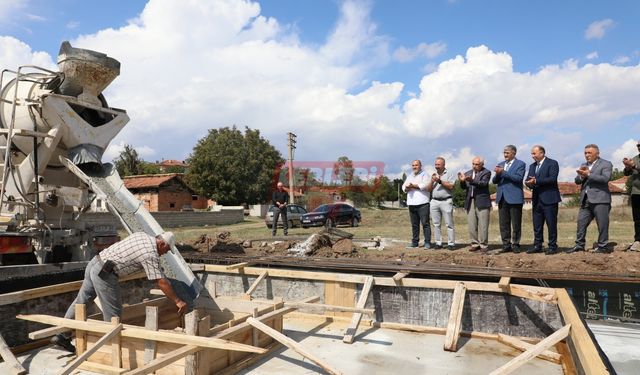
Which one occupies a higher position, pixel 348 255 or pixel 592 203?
pixel 592 203

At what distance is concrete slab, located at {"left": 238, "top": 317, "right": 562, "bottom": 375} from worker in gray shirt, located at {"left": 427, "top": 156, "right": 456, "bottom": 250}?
3.41 m

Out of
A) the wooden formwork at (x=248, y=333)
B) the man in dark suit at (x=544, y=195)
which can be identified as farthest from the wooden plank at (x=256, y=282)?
the man in dark suit at (x=544, y=195)

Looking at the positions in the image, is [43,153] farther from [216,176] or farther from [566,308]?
[216,176]

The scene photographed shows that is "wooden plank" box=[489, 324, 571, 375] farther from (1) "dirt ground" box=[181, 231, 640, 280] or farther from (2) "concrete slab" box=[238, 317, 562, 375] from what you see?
(1) "dirt ground" box=[181, 231, 640, 280]

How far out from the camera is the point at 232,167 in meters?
40.6

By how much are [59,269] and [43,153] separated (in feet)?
4.74

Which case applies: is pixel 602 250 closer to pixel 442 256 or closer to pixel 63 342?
pixel 442 256

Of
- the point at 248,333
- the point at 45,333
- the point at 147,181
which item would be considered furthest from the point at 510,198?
the point at 147,181

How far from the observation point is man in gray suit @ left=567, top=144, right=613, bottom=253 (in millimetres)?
6961

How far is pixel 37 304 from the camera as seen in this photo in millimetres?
4832

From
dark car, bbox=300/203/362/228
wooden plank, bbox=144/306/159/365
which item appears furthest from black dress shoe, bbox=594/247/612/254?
dark car, bbox=300/203/362/228

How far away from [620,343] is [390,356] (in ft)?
8.36

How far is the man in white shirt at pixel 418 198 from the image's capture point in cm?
883

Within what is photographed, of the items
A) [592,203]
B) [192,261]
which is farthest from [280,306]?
[592,203]
